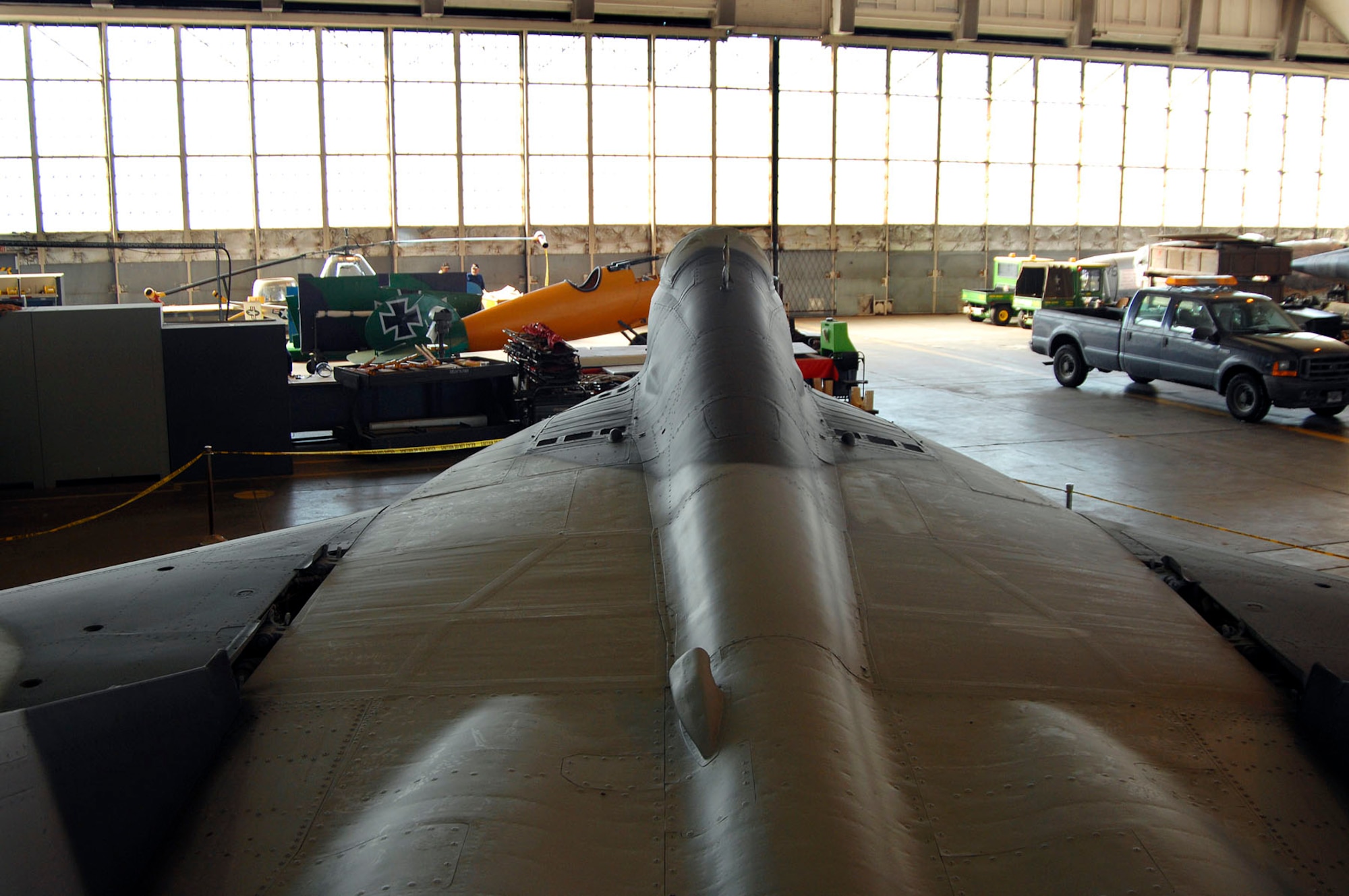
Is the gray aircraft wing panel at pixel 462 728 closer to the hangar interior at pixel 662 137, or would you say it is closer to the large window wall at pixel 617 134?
the hangar interior at pixel 662 137

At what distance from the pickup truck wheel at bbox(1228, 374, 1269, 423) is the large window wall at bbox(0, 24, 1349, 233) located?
19037mm

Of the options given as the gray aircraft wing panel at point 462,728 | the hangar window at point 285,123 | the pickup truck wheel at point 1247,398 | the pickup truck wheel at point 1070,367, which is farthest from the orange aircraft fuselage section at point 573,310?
the hangar window at point 285,123

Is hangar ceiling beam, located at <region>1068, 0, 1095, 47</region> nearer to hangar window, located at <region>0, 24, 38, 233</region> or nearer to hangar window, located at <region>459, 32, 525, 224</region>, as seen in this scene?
hangar window, located at <region>459, 32, 525, 224</region>

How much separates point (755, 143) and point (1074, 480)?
28.5 m

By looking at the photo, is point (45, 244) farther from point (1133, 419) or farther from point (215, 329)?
point (1133, 419)

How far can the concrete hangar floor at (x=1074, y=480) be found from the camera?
1105 cm

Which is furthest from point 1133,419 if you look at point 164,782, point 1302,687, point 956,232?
point 956,232

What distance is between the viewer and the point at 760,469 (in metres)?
4.74

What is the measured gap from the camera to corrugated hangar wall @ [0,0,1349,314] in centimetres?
3394

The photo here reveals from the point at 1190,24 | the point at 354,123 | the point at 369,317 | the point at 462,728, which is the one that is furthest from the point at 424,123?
the point at 462,728

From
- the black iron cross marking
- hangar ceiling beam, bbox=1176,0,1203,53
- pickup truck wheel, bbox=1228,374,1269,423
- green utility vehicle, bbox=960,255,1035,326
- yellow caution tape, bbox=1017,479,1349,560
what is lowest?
yellow caution tape, bbox=1017,479,1349,560

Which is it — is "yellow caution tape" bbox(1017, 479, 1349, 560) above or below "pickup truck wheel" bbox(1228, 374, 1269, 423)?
below

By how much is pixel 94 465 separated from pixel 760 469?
1204 centimetres

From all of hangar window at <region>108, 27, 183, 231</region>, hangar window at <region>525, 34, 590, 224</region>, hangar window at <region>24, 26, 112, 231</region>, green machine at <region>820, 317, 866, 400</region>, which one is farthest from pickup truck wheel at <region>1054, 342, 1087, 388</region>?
hangar window at <region>24, 26, 112, 231</region>
